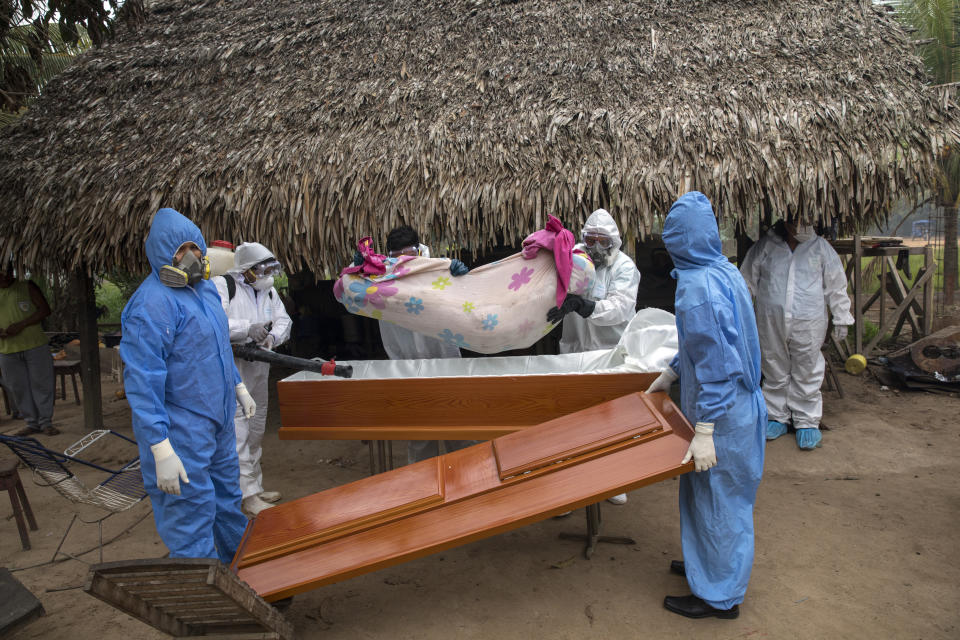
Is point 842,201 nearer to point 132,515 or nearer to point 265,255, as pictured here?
point 265,255

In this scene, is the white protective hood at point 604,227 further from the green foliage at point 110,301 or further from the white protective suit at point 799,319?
the green foliage at point 110,301

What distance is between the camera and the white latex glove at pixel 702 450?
2.40m

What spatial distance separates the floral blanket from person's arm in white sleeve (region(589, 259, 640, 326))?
0.21m

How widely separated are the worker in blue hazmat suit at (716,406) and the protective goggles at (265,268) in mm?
2620

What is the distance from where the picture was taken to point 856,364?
A: 661cm

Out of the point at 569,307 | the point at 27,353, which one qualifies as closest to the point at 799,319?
the point at 569,307

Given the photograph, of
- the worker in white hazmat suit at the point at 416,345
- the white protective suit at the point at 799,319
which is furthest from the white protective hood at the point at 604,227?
the white protective suit at the point at 799,319

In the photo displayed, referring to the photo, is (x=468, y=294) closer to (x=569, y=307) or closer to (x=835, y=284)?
(x=569, y=307)

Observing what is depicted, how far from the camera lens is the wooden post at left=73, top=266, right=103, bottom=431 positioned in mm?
5949

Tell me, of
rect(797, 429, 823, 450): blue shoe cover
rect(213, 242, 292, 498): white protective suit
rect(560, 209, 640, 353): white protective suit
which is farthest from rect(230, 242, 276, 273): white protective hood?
rect(797, 429, 823, 450): blue shoe cover

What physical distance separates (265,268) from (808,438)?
4.29 m

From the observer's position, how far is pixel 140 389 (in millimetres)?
2428

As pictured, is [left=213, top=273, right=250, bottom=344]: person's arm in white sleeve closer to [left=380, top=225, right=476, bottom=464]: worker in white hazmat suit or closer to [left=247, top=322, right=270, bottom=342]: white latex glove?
[left=247, top=322, right=270, bottom=342]: white latex glove

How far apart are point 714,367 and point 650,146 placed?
9.40 feet
